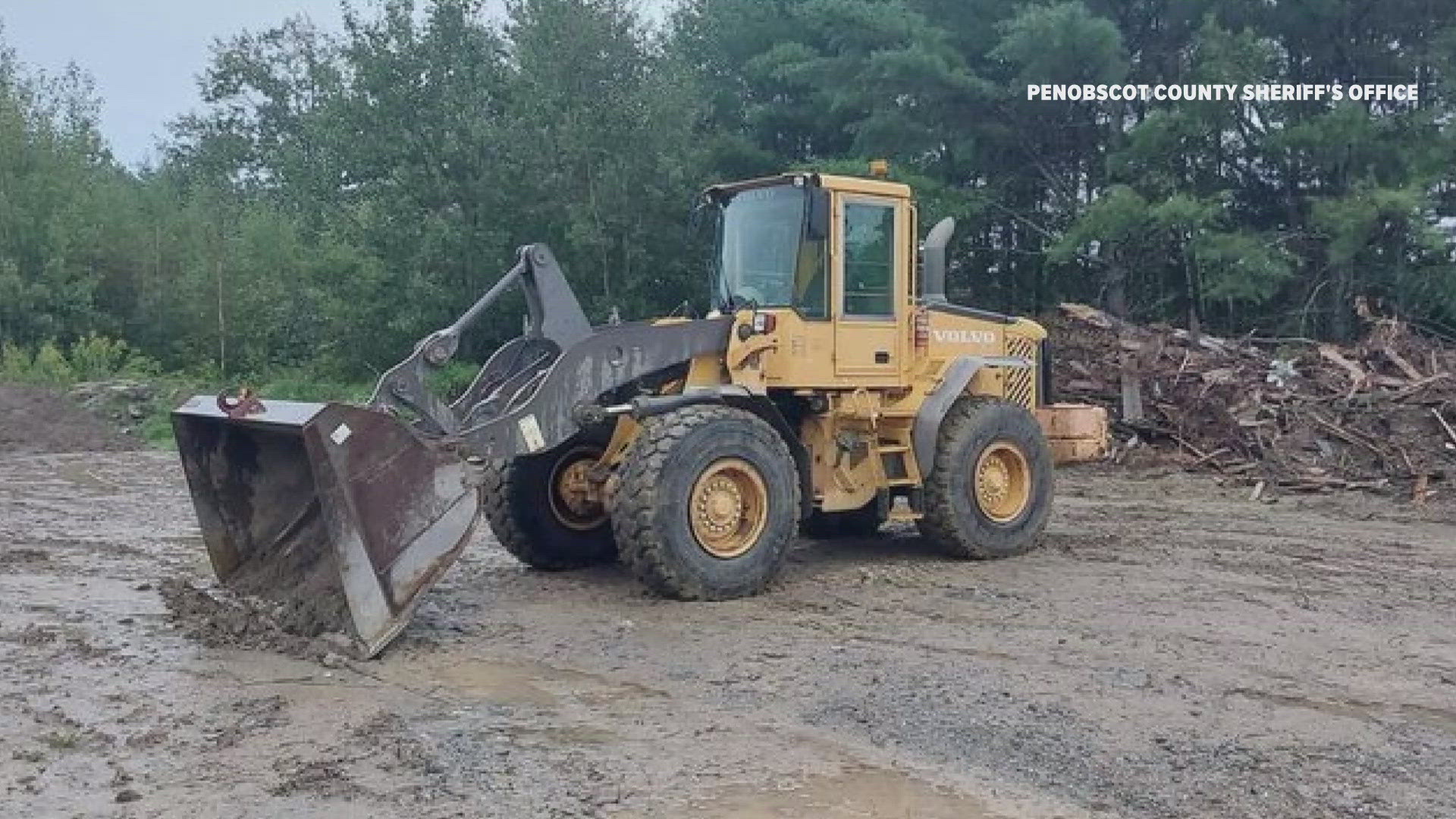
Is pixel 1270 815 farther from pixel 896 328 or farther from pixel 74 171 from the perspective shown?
pixel 74 171

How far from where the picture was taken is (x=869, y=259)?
29.2ft

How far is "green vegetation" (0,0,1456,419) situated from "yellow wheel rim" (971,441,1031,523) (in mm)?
6313

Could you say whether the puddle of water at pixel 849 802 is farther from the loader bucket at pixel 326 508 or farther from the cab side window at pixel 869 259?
the cab side window at pixel 869 259

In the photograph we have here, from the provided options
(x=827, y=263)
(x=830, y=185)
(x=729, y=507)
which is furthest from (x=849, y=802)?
(x=830, y=185)

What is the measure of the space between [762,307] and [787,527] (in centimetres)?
144

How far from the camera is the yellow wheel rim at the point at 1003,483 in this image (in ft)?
31.4

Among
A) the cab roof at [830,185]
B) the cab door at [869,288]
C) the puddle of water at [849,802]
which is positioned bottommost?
the puddle of water at [849,802]

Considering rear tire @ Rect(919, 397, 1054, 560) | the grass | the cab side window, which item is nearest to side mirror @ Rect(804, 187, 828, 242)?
the cab side window

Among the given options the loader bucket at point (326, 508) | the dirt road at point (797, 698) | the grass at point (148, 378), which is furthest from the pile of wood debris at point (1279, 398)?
the grass at point (148, 378)

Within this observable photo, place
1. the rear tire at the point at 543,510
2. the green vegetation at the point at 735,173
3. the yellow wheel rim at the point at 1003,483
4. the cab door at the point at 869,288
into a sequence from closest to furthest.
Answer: the cab door at the point at 869,288 → the rear tire at the point at 543,510 → the yellow wheel rim at the point at 1003,483 → the green vegetation at the point at 735,173

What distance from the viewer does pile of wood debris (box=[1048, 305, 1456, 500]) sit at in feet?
44.7

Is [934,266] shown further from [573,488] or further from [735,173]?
[735,173]

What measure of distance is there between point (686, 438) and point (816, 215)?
178 centimetres

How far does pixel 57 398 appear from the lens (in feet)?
75.5
